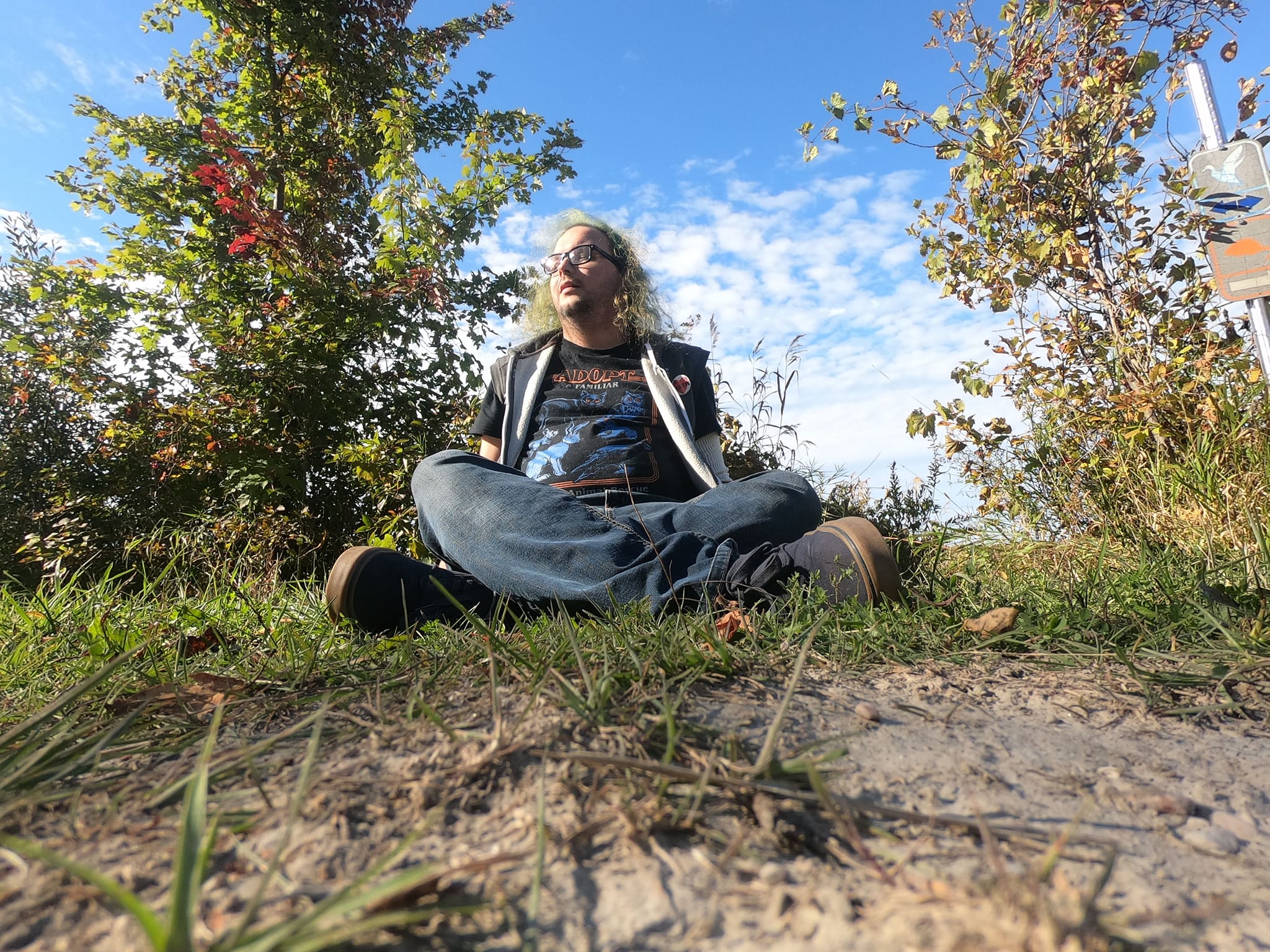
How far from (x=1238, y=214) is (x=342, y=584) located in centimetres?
470

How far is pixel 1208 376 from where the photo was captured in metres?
3.39

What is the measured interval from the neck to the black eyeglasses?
11.2 inches

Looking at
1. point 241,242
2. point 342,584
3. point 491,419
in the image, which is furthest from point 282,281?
point 342,584

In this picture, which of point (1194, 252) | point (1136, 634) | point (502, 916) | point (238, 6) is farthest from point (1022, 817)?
point (238, 6)

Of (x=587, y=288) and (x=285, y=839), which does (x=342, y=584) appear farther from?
(x=587, y=288)

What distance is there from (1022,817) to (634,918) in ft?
1.76

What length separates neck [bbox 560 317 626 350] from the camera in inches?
138

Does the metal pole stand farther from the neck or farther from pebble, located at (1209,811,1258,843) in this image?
pebble, located at (1209,811,1258,843)

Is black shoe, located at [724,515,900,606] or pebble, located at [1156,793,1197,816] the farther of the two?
black shoe, located at [724,515,900,606]

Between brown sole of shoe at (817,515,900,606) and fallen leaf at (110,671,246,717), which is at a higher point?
fallen leaf at (110,671,246,717)

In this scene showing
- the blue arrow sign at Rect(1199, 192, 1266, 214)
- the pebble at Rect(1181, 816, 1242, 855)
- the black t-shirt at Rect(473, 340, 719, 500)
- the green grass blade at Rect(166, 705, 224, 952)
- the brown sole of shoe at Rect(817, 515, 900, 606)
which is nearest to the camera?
the green grass blade at Rect(166, 705, 224, 952)

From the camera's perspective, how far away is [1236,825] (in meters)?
0.94

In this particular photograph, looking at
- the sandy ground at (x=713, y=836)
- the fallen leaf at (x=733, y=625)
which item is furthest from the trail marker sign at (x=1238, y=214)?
the fallen leaf at (x=733, y=625)

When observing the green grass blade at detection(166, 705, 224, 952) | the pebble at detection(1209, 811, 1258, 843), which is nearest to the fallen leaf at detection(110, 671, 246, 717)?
the green grass blade at detection(166, 705, 224, 952)
